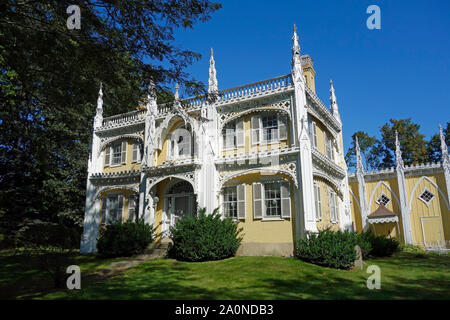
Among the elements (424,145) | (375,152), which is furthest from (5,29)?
(375,152)

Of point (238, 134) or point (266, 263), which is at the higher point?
point (238, 134)

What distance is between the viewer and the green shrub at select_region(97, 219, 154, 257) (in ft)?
53.7

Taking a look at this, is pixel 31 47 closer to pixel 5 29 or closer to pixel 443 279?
pixel 5 29

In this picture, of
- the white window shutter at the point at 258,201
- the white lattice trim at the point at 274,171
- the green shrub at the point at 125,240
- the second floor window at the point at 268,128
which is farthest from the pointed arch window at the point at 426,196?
the green shrub at the point at 125,240

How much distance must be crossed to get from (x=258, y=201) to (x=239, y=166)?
80.6 inches

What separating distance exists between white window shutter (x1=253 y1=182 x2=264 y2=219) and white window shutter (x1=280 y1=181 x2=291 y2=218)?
1.06 metres

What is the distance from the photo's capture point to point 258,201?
16.1m

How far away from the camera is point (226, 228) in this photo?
14898mm

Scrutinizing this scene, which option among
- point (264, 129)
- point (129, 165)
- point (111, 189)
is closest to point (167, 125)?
point (129, 165)

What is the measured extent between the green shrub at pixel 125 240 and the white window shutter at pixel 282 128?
28.4ft

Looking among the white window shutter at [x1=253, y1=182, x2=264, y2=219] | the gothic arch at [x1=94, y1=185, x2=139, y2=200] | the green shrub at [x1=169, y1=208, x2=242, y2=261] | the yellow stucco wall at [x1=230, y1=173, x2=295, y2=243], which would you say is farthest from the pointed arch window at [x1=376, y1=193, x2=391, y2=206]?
the gothic arch at [x1=94, y1=185, x2=139, y2=200]

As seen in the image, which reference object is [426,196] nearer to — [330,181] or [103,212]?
[330,181]

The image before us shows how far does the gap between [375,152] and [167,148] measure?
31050mm

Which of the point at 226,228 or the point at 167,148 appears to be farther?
the point at 167,148
